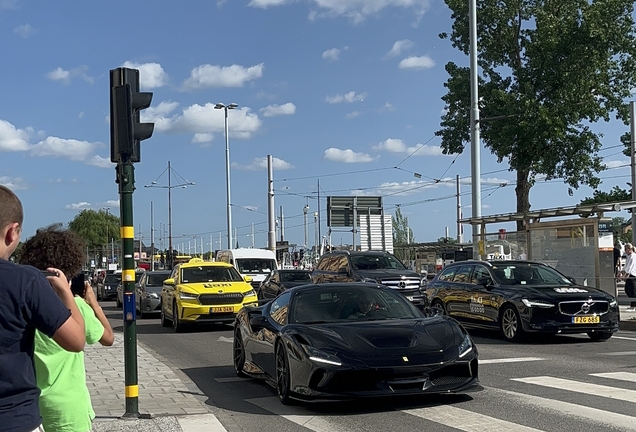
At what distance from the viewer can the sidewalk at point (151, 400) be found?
25.4ft

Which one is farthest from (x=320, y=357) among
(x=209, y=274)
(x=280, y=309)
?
(x=209, y=274)

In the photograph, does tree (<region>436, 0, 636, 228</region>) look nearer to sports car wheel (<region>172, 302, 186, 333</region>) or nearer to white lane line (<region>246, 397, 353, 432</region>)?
sports car wheel (<region>172, 302, 186, 333</region>)

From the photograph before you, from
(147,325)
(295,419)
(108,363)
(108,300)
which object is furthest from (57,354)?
(108,300)

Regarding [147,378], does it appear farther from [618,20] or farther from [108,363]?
[618,20]

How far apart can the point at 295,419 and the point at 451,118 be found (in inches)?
1185

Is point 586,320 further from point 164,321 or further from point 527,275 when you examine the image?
point 164,321

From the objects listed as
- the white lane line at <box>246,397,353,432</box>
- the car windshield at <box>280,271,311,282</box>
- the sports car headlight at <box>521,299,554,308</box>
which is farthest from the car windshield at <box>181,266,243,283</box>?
the white lane line at <box>246,397,353,432</box>

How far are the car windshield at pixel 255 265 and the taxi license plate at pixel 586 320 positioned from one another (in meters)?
21.1

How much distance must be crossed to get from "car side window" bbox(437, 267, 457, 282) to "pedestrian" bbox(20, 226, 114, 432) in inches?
538

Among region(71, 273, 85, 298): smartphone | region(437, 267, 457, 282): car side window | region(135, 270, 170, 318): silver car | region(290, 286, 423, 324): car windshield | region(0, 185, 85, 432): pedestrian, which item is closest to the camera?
region(0, 185, 85, 432): pedestrian

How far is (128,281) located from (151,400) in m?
1.78

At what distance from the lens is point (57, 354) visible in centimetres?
421

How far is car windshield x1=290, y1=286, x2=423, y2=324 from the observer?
378 inches

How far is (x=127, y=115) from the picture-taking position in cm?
816
